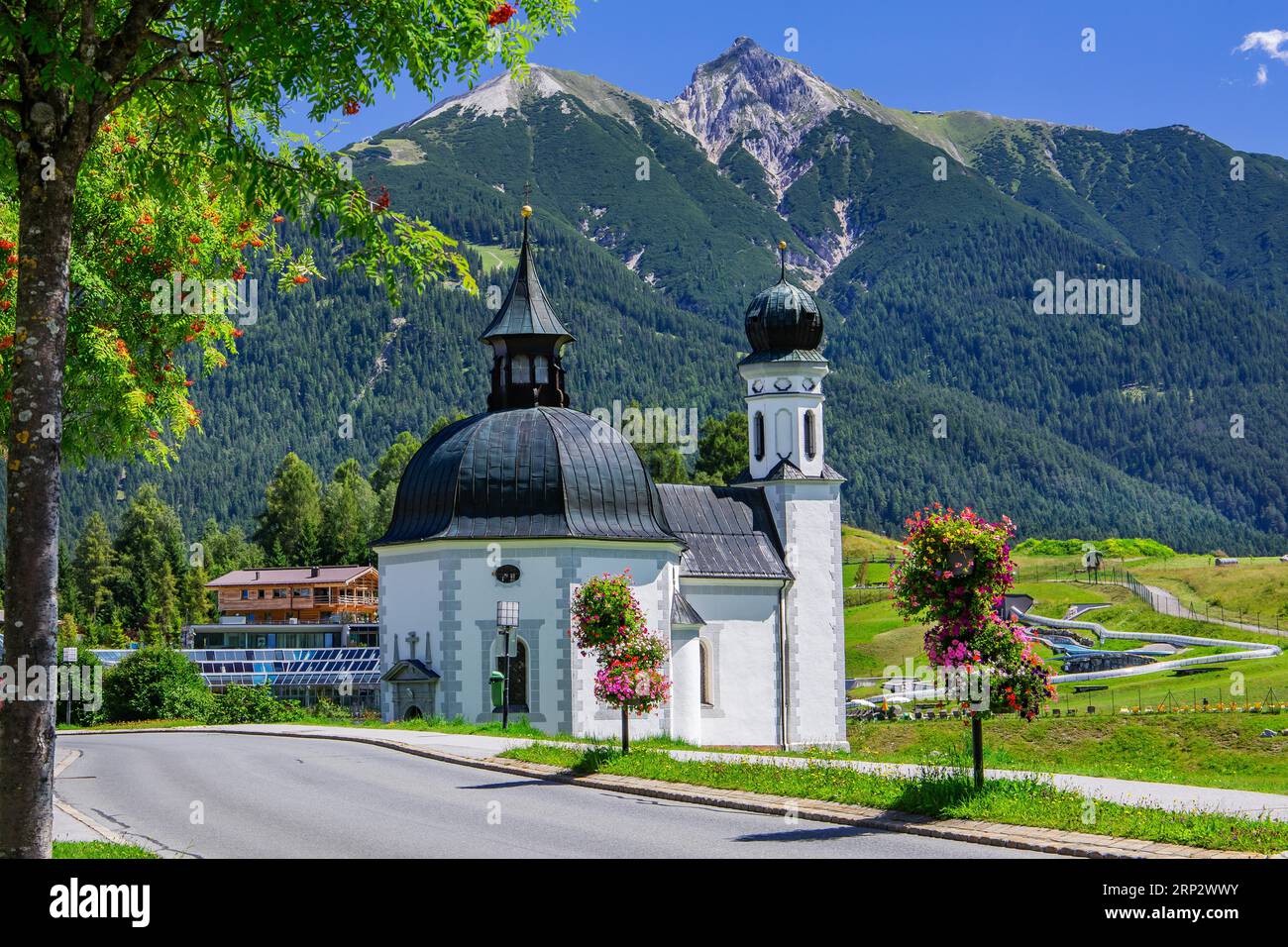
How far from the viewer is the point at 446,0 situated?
40.0ft

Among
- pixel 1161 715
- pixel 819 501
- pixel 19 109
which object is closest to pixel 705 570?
pixel 819 501

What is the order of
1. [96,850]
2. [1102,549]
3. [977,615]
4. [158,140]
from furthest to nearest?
[1102,549] → [977,615] → [158,140] → [96,850]

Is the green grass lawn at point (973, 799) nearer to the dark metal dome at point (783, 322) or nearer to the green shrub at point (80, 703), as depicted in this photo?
the green shrub at point (80, 703)

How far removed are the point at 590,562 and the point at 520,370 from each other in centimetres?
896

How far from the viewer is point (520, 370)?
4934 cm

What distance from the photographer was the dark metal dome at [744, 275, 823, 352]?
187 feet

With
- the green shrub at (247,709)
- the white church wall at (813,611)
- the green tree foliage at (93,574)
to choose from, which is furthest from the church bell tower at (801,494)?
the green tree foliage at (93,574)

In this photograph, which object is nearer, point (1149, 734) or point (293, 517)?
point (1149, 734)

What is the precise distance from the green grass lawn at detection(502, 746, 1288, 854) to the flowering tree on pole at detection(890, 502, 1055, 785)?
28.8 inches

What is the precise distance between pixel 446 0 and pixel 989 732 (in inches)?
1878

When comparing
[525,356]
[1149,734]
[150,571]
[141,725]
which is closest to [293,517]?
[150,571]

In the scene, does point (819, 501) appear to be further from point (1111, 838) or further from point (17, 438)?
point (17, 438)

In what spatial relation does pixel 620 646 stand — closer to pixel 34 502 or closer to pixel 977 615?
pixel 977 615

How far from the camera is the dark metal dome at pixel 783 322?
56938 mm
